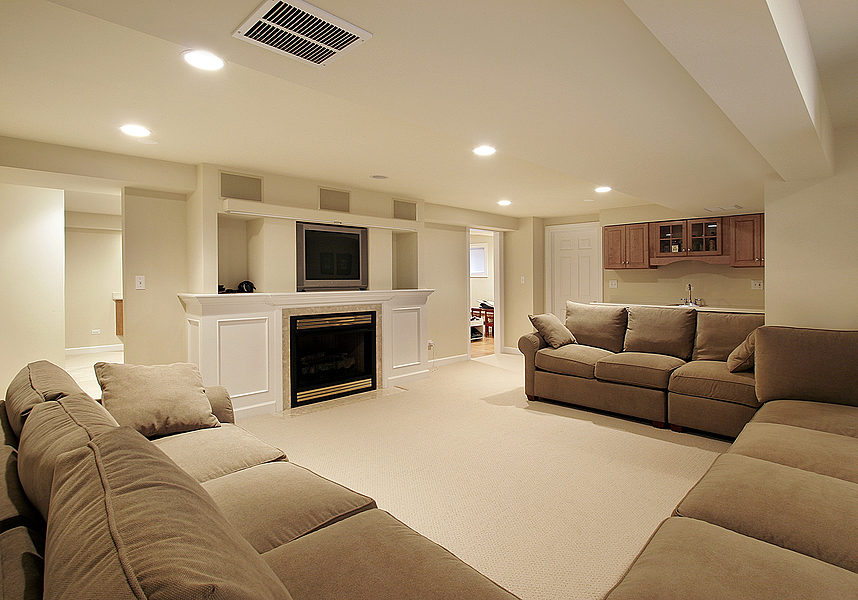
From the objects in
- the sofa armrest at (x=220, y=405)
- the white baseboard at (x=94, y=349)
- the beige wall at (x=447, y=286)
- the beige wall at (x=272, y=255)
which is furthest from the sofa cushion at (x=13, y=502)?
the white baseboard at (x=94, y=349)

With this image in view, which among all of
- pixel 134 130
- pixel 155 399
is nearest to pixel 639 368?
pixel 155 399

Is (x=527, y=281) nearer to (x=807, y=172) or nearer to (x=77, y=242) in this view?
(x=807, y=172)

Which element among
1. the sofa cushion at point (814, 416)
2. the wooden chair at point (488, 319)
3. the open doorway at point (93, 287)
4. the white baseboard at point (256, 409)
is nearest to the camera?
the sofa cushion at point (814, 416)

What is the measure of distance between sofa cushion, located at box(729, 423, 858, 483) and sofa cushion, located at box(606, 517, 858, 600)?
76 centimetres

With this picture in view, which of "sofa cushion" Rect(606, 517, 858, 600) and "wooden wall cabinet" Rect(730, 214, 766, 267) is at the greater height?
"wooden wall cabinet" Rect(730, 214, 766, 267)

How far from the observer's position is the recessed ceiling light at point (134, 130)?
316cm

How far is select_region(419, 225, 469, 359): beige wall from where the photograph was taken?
6.64 metres

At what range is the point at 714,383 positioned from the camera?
3.58 m

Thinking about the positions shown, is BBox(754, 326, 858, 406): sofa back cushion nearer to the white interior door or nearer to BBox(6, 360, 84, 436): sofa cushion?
BBox(6, 360, 84, 436): sofa cushion

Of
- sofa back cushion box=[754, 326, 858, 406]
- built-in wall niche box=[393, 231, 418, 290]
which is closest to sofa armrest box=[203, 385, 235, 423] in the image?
sofa back cushion box=[754, 326, 858, 406]

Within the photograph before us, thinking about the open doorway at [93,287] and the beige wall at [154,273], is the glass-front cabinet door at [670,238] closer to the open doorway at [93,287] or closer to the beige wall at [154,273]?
the beige wall at [154,273]

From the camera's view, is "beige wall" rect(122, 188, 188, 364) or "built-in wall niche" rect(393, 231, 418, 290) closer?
"beige wall" rect(122, 188, 188, 364)

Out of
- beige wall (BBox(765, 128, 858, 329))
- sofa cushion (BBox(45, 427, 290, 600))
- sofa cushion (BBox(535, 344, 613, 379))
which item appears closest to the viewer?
sofa cushion (BBox(45, 427, 290, 600))

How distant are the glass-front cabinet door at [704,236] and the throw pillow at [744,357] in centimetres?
276
